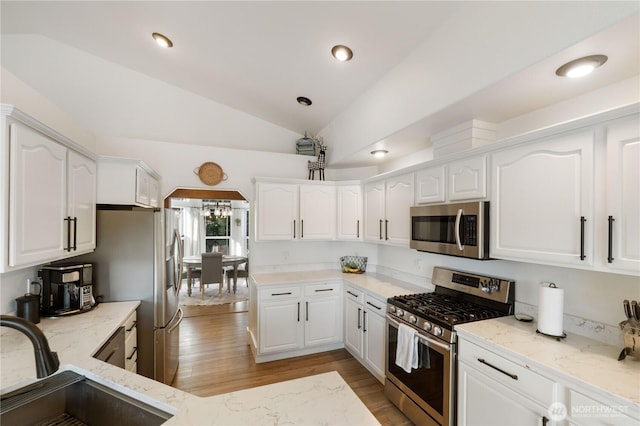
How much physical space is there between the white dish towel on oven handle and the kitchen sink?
5.77ft

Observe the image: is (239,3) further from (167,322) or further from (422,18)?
(167,322)

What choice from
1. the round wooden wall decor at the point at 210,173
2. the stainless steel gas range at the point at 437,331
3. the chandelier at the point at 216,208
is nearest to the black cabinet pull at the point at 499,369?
the stainless steel gas range at the point at 437,331

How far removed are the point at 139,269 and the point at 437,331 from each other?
257 centimetres

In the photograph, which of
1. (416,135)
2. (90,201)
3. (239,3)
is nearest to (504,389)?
(416,135)

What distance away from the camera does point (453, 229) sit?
2.27 meters

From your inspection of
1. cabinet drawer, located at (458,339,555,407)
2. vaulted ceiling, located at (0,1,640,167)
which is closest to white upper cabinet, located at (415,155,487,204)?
vaulted ceiling, located at (0,1,640,167)

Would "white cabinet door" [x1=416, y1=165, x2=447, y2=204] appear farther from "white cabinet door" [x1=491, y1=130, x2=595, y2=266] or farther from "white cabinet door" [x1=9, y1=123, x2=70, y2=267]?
"white cabinet door" [x1=9, y1=123, x2=70, y2=267]

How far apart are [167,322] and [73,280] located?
90 cm

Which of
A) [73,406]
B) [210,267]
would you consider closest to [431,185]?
[73,406]

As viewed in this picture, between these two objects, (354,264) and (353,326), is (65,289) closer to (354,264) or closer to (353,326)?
(353,326)

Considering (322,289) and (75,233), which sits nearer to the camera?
(75,233)

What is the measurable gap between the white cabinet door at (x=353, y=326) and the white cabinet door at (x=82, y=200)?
2.65m

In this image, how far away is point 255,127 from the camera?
13.8 ft

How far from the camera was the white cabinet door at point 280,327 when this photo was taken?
3244mm
